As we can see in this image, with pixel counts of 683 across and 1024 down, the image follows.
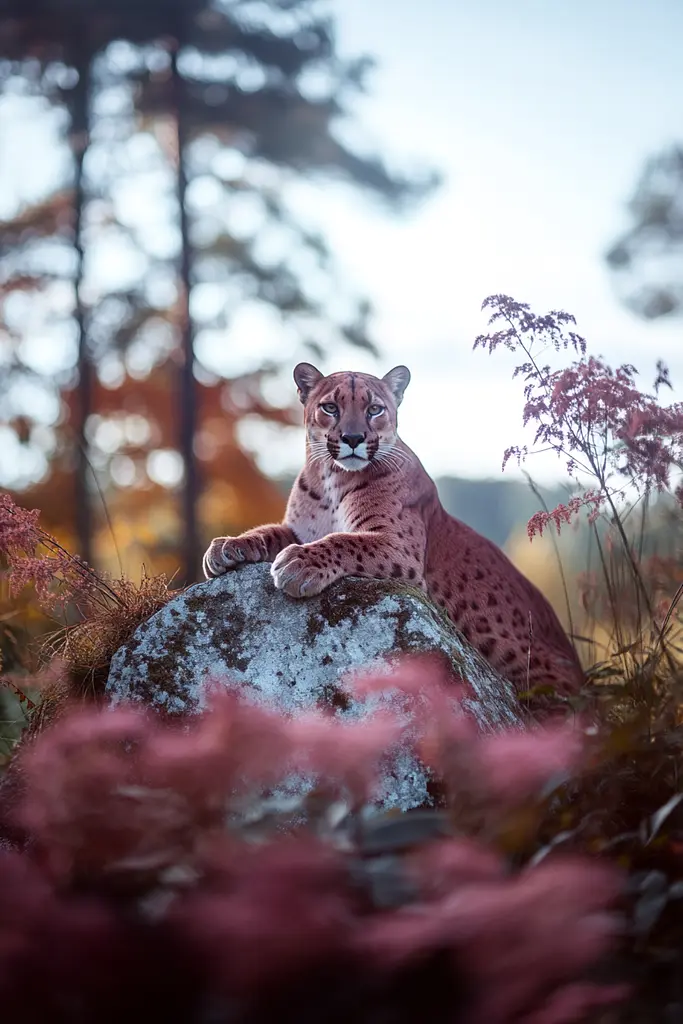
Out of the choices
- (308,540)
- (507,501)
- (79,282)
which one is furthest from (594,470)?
(507,501)

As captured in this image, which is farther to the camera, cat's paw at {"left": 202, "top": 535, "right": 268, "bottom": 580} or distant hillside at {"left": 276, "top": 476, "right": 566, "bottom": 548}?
distant hillside at {"left": 276, "top": 476, "right": 566, "bottom": 548}

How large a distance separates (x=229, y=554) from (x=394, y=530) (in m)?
0.84

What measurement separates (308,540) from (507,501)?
221ft

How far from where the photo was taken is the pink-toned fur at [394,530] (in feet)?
16.5

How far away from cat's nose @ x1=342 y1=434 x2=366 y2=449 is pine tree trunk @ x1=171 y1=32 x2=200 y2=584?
9.18 metres

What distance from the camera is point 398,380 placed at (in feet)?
19.0

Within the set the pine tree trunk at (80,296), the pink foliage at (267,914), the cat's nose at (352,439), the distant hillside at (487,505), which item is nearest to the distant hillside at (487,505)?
the distant hillside at (487,505)

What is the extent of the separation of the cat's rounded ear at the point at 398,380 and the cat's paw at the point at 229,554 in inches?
53.4

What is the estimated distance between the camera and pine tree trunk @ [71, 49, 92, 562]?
14.9 m

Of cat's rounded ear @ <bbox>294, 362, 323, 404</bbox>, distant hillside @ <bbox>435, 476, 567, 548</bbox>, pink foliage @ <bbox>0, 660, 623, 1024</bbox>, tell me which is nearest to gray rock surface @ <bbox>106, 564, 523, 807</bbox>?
cat's rounded ear @ <bbox>294, 362, 323, 404</bbox>

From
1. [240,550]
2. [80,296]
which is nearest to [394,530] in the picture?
[240,550]

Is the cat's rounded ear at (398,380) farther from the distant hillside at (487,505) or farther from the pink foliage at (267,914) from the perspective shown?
the distant hillside at (487,505)

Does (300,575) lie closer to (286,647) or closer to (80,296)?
(286,647)

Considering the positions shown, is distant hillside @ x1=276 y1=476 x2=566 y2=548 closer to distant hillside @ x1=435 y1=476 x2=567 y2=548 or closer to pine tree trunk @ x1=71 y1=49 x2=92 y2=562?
distant hillside @ x1=435 y1=476 x2=567 y2=548
